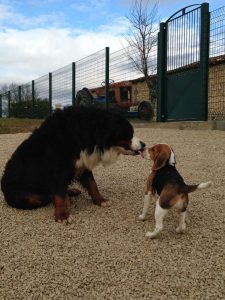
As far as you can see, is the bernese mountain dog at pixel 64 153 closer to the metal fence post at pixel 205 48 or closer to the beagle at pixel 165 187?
the beagle at pixel 165 187

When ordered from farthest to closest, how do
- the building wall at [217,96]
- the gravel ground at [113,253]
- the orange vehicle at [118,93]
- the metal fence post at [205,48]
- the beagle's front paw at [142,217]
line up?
the orange vehicle at [118,93] → the building wall at [217,96] → the metal fence post at [205,48] → the beagle's front paw at [142,217] → the gravel ground at [113,253]

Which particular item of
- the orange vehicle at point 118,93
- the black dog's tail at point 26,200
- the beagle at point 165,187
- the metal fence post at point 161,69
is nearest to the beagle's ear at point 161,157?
the beagle at point 165,187

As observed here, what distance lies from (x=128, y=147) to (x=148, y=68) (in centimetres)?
1239

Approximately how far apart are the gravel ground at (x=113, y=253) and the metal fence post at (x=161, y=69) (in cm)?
786

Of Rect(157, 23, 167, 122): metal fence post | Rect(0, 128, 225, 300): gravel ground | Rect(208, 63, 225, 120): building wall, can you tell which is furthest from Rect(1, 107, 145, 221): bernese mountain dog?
Rect(157, 23, 167, 122): metal fence post

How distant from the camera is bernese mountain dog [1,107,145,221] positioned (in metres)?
4.34

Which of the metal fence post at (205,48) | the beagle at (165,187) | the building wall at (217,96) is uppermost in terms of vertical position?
the metal fence post at (205,48)

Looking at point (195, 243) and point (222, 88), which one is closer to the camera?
point (195, 243)

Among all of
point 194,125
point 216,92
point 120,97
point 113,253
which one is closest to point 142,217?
point 113,253

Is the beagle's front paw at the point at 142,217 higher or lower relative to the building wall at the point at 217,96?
lower

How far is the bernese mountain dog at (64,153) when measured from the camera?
4.34 metres

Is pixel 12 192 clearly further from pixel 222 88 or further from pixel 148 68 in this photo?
pixel 148 68

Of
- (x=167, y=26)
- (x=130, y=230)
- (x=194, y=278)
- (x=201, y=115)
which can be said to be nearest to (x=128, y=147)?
(x=130, y=230)

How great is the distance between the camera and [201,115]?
37.4 feet
